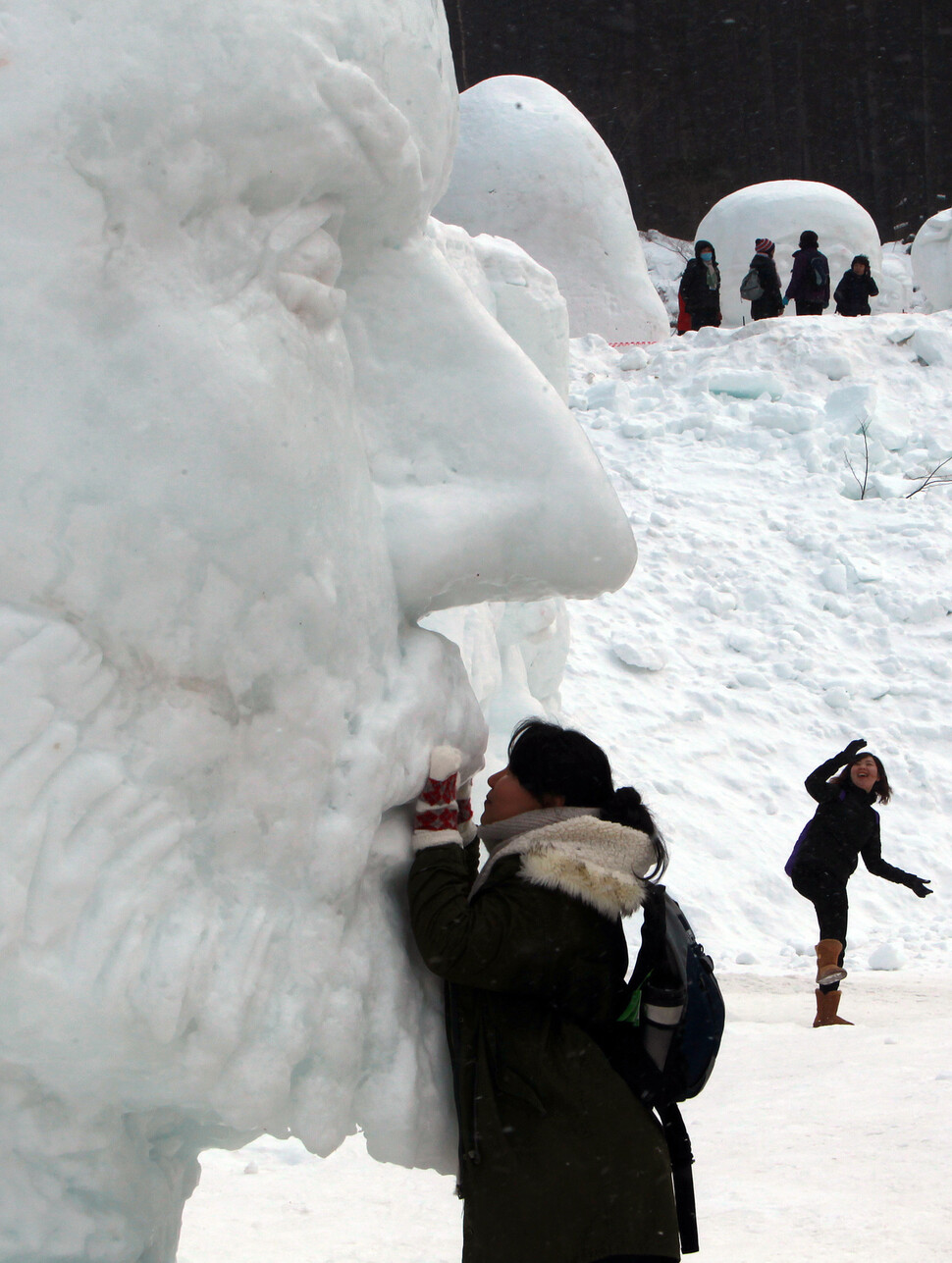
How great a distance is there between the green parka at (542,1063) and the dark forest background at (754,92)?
22.8 m

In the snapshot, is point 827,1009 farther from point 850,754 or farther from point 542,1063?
point 542,1063

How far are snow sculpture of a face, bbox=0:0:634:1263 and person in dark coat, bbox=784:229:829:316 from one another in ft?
39.9

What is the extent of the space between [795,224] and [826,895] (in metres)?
11.0

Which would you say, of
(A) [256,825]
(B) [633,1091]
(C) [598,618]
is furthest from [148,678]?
(C) [598,618]

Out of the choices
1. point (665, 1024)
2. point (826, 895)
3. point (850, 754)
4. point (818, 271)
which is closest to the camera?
point (665, 1024)

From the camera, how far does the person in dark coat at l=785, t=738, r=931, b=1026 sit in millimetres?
5102

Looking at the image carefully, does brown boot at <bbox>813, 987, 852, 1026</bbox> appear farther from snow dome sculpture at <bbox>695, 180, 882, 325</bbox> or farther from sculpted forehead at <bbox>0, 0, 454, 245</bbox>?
snow dome sculpture at <bbox>695, 180, 882, 325</bbox>

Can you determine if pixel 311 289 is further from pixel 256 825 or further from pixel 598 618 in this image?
pixel 598 618

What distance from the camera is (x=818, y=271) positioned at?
42.3ft

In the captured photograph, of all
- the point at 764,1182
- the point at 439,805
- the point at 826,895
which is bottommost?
the point at 826,895

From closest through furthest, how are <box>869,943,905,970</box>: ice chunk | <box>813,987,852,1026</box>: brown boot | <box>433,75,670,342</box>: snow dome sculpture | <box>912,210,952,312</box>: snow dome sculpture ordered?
1. <box>813,987,852,1026</box>: brown boot
2. <box>869,943,905,970</box>: ice chunk
3. <box>433,75,670,342</box>: snow dome sculpture
4. <box>912,210,952,312</box>: snow dome sculpture

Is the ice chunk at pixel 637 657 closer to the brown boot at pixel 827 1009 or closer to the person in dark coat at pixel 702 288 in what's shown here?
the brown boot at pixel 827 1009

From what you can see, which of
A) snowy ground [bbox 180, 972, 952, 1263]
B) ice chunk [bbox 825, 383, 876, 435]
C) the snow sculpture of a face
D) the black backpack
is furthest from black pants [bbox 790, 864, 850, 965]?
ice chunk [bbox 825, 383, 876, 435]

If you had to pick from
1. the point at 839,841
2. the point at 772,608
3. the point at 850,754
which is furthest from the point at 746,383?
the point at 839,841
